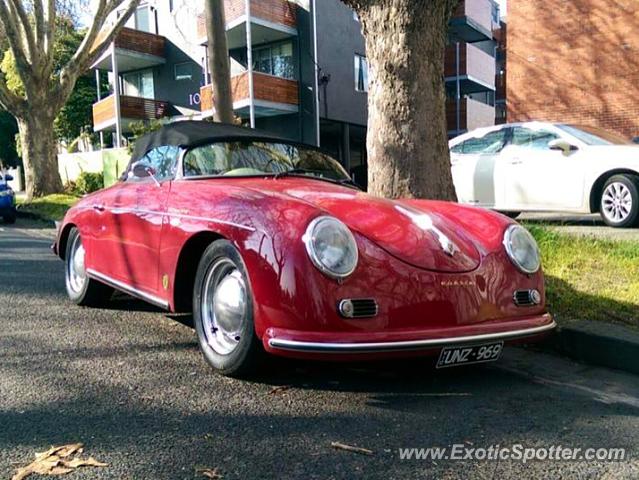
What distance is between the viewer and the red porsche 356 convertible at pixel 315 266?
2918 mm

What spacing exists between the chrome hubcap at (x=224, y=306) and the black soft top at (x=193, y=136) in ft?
4.23

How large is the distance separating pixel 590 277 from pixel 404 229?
2.48 metres

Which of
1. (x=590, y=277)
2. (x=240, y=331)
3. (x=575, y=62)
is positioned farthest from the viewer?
(x=575, y=62)

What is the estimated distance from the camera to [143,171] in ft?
14.8

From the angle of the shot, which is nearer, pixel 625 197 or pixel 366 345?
pixel 366 345

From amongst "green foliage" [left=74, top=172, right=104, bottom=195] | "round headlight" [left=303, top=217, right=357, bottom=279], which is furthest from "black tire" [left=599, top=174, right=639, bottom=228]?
"green foliage" [left=74, top=172, right=104, bottom=195]

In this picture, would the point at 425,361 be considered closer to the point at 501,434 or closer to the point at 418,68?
the point at 501,434

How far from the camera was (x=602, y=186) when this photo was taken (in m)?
7.95

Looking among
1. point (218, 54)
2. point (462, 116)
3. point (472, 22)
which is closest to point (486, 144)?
point (218, 54)

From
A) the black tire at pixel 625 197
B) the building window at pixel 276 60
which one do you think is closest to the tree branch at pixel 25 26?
the building window at pixel 276 60

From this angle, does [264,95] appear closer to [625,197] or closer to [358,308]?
[625,197]

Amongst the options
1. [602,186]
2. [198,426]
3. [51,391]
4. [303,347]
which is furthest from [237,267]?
[602,186]

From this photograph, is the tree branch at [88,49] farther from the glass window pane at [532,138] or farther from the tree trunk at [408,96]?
the tree trunk at [408,96]

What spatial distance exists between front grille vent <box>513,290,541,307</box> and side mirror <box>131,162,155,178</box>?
2618mm
